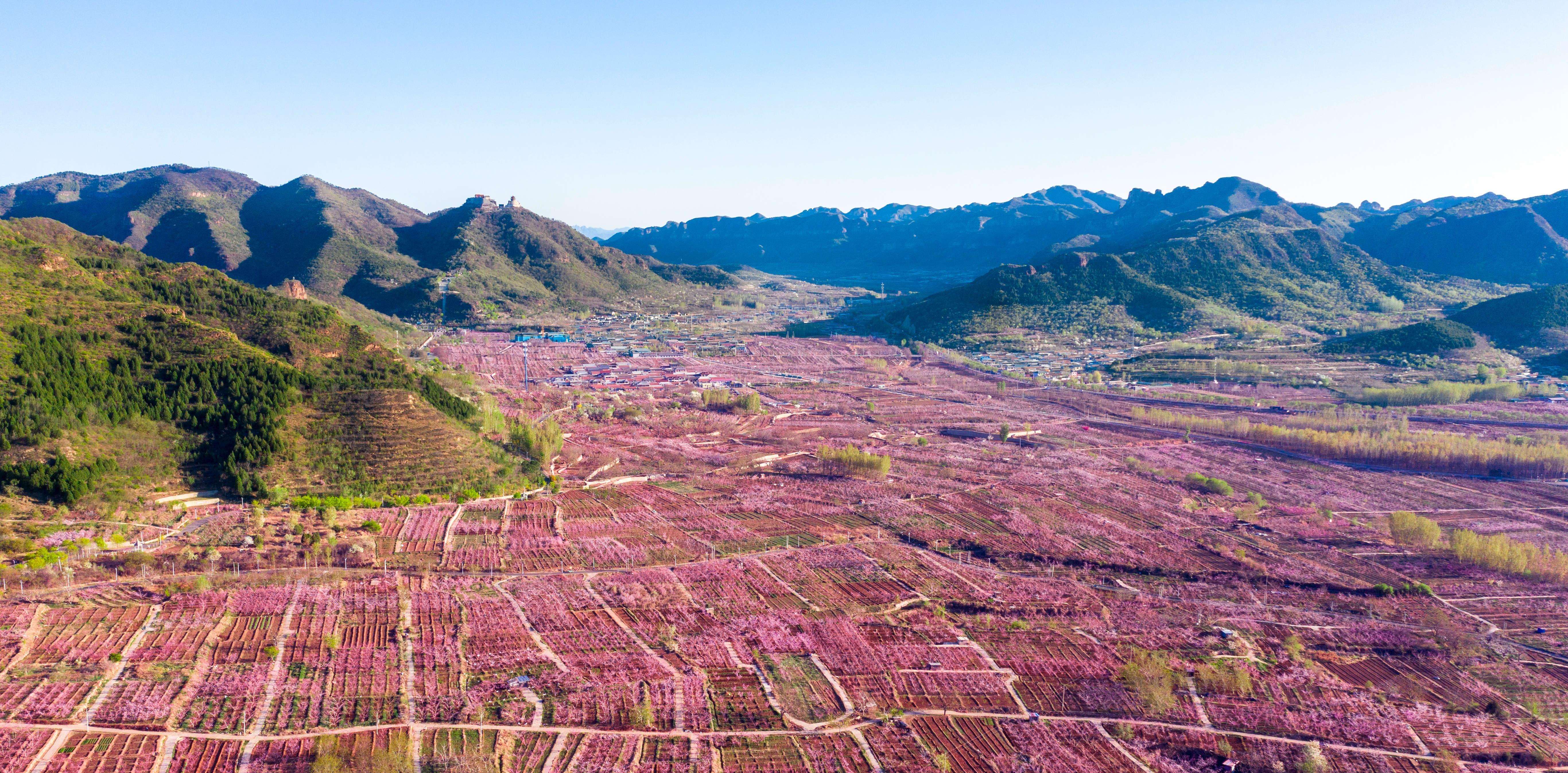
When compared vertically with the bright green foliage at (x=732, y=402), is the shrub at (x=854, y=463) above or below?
below

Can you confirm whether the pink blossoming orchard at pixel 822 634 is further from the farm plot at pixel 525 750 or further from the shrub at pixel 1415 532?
the shrub at pixel 1415 532

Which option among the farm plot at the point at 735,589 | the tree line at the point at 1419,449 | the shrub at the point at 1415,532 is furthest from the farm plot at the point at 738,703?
the tree line at the point at 1419,449

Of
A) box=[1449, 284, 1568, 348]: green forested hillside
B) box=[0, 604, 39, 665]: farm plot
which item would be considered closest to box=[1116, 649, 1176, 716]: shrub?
box=[0, 604, 39, 665]: farm plot

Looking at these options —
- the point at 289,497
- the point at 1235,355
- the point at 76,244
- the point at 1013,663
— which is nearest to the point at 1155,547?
the point at 1013,663

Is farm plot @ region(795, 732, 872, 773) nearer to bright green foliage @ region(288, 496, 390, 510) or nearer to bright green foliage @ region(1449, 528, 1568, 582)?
bright green foliage @ region(288, 496, 390, 510)

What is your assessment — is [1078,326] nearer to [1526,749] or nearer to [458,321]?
[458,321]
